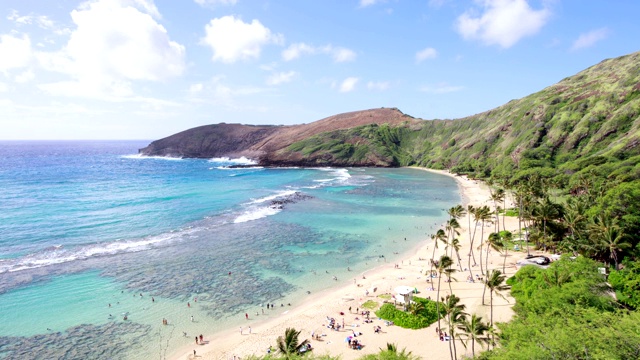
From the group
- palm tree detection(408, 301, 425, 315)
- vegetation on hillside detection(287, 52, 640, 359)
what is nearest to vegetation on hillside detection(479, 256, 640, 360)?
vegetation on hillside detection(287, 52, 640, 359)

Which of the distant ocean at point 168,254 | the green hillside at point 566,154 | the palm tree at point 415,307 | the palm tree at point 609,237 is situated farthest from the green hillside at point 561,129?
the palm tree at point 415,307

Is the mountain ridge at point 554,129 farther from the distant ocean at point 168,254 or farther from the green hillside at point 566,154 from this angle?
the distant ocean at point 168,254

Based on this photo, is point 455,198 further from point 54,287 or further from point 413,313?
point 54,287

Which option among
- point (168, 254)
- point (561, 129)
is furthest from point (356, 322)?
point (561, 129)

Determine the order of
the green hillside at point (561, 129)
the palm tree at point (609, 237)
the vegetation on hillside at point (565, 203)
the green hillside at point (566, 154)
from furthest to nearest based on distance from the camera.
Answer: the green hillside at point (561, 129), the green hillside at point (566, 154), the palm tree at point (609, 237), the vegetation on hillside at point (565, 203)

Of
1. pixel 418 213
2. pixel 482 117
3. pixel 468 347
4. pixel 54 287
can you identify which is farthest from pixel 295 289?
pixel 482 117

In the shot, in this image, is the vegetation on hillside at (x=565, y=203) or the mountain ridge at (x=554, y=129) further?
the mountain ridge at (x=554, y=129)

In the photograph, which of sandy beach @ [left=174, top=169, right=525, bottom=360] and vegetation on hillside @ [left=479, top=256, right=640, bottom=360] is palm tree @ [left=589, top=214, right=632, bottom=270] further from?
sandy beach @ [left=174, top=169, right=525, bottom=360]

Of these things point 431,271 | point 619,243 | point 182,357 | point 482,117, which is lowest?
point 182,357
